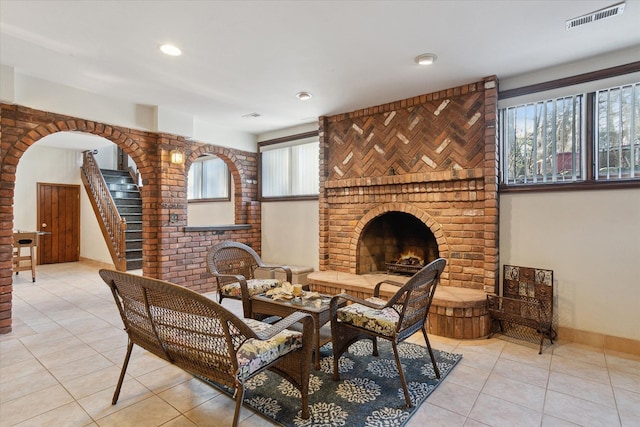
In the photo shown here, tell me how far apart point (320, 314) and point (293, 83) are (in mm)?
2517

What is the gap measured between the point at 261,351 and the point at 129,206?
276 inches

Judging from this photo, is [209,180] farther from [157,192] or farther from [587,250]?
[587,250]

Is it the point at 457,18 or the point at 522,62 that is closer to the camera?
the point at 457,18

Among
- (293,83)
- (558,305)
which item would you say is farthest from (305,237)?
(558,305)

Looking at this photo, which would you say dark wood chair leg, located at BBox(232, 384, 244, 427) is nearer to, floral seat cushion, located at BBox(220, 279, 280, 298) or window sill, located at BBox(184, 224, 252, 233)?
floral seat cushion, located at BBox(220, 279, 280, 298)

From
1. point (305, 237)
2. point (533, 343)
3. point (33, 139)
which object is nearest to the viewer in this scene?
point (533, 343)

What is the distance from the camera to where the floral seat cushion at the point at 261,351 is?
1.67 m

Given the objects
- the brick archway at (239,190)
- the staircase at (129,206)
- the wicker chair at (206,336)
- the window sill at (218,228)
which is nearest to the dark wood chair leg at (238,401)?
the wicker chair at (206,336)

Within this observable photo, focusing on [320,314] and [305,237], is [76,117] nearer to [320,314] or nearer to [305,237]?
[305,237]

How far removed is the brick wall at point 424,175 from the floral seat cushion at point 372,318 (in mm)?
1630

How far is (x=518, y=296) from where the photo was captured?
3.29 m

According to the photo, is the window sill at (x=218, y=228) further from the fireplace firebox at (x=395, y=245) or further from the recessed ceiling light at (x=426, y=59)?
the recessed ceiling light at (x=426, y=59)

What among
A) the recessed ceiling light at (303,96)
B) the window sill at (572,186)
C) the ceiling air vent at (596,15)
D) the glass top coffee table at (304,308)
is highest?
the ceiling air vent at (596,15)

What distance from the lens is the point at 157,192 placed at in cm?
459
